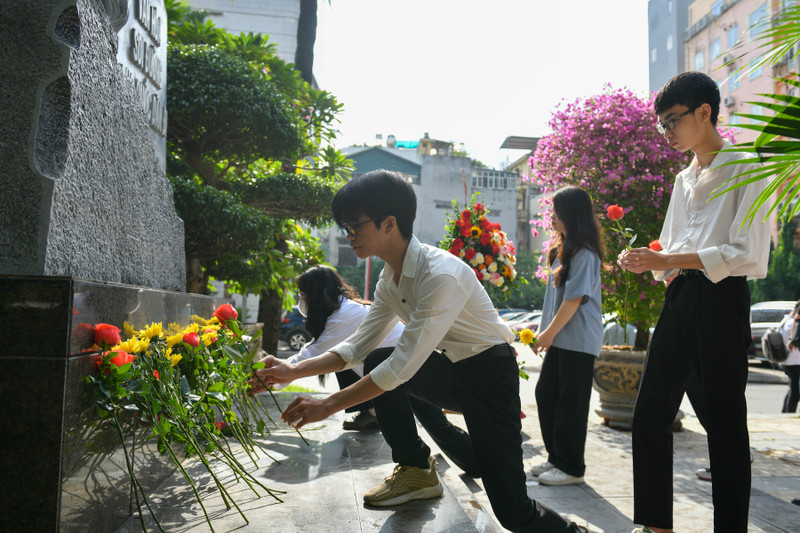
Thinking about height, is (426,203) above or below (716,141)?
above

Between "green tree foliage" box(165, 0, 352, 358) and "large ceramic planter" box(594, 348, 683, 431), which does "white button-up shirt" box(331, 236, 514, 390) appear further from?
"large ceramic planter" box(594, 348, 683, 431)

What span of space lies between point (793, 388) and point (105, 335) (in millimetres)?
7860

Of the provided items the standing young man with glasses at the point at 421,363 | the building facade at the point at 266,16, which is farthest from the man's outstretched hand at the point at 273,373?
the building facade at the point at 266,16

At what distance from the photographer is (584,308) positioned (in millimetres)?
4051

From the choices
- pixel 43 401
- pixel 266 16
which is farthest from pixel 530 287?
pixel 43 401

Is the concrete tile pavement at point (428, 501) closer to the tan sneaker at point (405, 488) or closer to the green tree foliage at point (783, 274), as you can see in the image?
the tan sneaker at point (405, 488)

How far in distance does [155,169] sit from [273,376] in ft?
5.31

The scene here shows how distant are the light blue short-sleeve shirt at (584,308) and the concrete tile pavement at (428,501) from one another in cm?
88

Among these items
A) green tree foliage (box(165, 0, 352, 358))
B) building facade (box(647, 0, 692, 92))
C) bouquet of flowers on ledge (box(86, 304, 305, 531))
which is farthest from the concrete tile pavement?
building facade (box(647, 0, 692, 92))

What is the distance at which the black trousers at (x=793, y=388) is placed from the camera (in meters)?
7.37

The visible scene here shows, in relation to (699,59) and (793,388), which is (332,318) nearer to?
(793,388)

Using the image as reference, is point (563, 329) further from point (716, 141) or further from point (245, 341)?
point (245, 341)

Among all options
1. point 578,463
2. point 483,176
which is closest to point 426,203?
point 483,176

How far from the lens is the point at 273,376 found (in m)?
2.87
